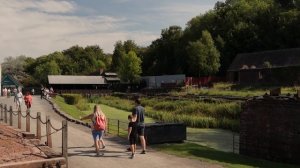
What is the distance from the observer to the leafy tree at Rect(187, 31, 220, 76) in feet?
261

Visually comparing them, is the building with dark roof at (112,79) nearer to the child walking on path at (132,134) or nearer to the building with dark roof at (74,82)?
the building with dark roof at (74,82)

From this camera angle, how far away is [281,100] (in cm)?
1752

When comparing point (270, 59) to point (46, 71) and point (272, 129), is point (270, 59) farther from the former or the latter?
point (46, 71)

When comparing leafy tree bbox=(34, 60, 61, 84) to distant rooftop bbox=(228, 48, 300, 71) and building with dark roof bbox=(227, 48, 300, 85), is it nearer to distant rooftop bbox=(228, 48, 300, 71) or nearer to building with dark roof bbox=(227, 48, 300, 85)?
building with dark roof bbox=(227, 48, 300, 85)

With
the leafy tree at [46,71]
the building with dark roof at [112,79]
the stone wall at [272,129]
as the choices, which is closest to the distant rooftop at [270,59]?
the building with dark roof at [112,79]

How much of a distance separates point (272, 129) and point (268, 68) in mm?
51178

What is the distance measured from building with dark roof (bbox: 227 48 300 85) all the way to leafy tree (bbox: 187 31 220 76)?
16.9 ft

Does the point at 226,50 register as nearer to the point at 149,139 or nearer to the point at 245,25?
the point at 245,25

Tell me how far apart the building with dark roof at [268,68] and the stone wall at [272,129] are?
4376cm

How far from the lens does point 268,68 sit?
67312 millimetres

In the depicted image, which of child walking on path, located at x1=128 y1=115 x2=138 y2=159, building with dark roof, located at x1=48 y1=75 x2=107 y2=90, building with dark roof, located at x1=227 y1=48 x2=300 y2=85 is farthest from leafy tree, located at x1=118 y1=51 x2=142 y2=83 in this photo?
child walking on path, located at x1=128 y1=115 x2=138 y2=159

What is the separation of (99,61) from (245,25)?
224ft

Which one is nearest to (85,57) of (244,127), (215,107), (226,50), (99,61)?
(99,61)

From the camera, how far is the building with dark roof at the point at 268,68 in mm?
63763
